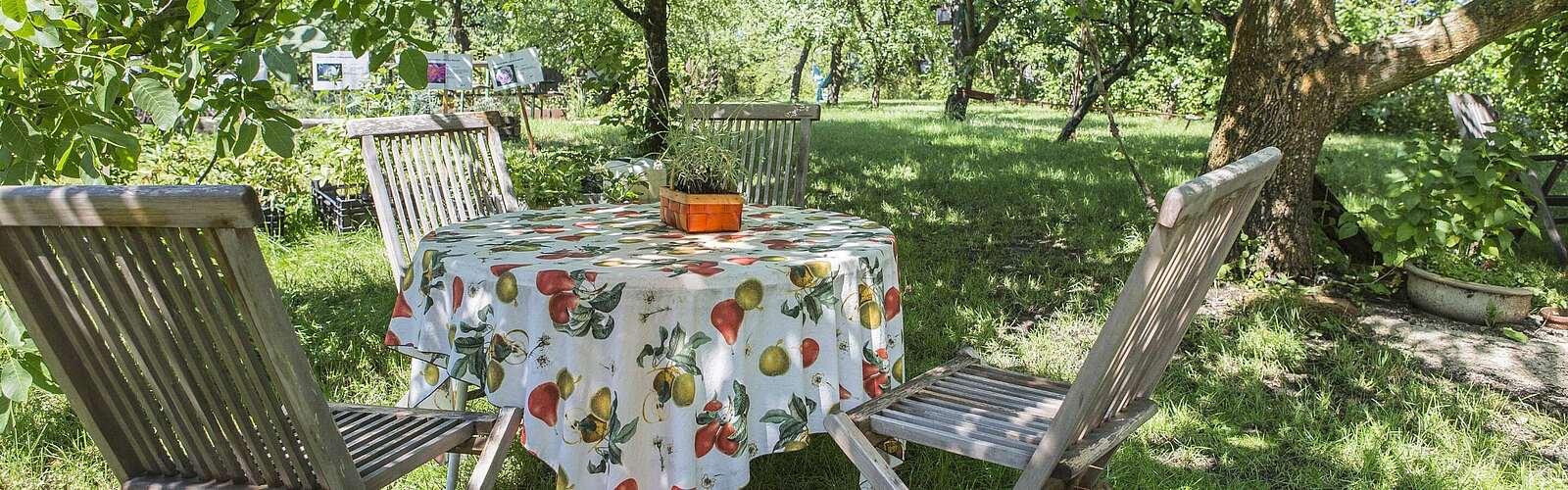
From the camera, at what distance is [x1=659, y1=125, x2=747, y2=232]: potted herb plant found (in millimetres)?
2564

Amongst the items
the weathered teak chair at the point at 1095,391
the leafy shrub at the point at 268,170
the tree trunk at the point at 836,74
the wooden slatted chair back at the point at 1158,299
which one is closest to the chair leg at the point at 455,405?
the weathered teak chair at the point at 1095,391

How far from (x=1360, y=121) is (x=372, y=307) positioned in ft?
46.9

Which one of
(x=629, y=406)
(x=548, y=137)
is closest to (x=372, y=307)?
(x=629, y=406)

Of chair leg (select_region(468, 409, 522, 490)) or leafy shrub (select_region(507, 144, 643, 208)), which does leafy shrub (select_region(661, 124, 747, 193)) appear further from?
leafy shrub (select_region(507, 144, 643, 208))

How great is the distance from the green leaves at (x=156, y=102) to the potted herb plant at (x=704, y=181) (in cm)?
115

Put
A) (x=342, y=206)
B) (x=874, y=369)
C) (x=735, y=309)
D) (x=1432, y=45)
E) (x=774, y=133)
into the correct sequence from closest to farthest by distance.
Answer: (x=735, y=309)
(x=874, y=369)
(x=774, y=133)
(x=1432, y=45)
(x=342, y=206)

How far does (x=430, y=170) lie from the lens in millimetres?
3256

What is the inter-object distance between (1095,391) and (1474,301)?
12.1 feet

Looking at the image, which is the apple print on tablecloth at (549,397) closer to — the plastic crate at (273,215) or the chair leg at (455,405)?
the chair leg at (455,405)

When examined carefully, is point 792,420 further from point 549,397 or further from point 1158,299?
point 1158,299

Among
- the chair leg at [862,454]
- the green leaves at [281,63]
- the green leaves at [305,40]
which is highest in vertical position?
the green leaves at [305,40]

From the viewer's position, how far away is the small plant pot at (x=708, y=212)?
2592mm

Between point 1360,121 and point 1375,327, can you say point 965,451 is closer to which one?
point 1375,327

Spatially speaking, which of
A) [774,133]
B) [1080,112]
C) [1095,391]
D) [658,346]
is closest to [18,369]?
[658,346]
